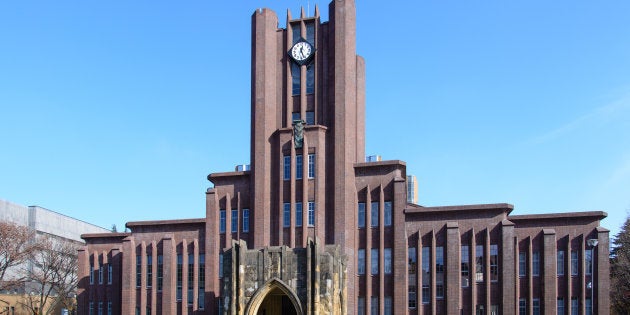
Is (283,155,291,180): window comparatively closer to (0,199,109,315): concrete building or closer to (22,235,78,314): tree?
(22,235,78,314): tree

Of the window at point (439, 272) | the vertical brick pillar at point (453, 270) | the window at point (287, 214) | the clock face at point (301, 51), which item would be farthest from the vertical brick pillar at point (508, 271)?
the clock face at point (301, 51)

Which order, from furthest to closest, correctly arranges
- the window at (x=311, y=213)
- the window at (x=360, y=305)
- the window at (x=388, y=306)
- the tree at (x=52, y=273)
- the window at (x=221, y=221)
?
the tree at (x=52, y=273)
the window at (x=221, y=221)
the window at (x=311, y=213)
the window at (x=360, y=305)
the window at (x=388, y=306)

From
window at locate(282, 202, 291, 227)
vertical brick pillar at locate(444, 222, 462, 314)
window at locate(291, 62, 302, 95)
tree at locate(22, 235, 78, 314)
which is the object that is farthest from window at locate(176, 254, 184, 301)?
tree at locate(22, 235, 78, 314)

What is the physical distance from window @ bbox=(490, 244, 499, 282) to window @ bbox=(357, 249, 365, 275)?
25.7 ft

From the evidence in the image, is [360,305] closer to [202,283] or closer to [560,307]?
[202,283]

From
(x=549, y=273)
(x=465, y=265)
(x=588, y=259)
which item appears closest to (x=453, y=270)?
(x=465, y=265)

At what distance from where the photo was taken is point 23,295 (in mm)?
77750

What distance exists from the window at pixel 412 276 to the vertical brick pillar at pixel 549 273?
7.41m

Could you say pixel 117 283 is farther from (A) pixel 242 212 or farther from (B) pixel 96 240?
(A) pixel 242 212

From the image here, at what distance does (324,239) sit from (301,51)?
12.7 m

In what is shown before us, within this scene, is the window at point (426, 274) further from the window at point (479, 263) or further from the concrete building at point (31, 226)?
the concrete building at point (31, 226)

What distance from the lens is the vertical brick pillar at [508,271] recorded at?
46844 millimetres

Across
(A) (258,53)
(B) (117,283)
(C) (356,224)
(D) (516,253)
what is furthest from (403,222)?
(B) (117,283)

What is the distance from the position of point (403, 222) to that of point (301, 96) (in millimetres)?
10935
